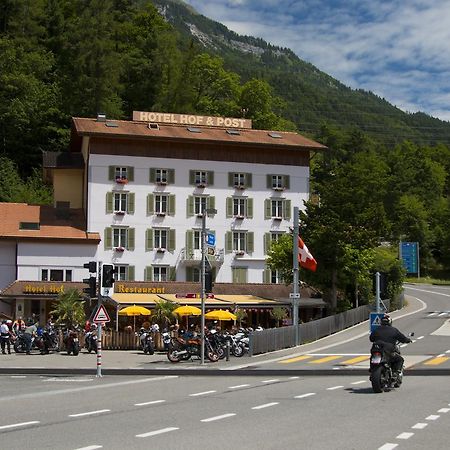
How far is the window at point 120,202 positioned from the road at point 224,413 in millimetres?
33961

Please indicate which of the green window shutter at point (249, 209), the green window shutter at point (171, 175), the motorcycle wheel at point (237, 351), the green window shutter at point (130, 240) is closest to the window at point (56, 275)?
the green window shutter at point (130, 240)

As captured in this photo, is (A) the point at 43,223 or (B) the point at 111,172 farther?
(B) the point at 111,172

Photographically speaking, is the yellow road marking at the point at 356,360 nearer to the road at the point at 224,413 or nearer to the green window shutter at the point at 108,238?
the road at the point at 224,413

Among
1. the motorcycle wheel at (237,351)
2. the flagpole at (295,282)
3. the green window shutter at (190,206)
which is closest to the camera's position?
the motorcycle wheel at (237,351)

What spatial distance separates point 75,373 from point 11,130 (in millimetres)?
53629

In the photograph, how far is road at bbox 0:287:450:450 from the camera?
1106 centimetres

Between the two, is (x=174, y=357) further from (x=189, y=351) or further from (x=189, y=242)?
(x=189, y=242)

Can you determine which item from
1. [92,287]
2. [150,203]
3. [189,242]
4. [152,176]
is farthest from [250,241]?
[92,287]

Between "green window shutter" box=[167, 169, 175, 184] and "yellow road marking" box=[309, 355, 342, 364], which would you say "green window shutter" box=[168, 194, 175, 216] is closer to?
"green window shutter" box=[167, 169, 175, 184]

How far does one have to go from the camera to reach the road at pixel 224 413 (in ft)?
36.3

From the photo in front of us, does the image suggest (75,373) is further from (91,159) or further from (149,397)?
(91,159)

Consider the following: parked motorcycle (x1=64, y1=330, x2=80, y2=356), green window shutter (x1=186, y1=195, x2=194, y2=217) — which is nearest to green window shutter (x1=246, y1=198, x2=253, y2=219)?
green window shutter (x1=186, y1=195, x2=194, y2=217)

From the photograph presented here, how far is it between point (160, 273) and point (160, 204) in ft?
16.6

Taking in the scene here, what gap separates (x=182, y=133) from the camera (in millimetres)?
60688
